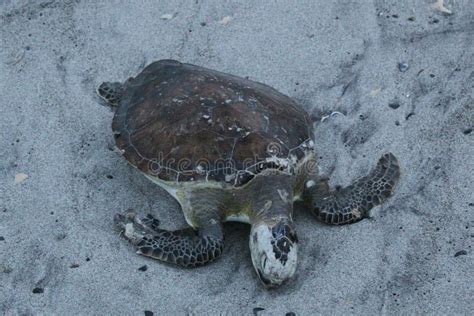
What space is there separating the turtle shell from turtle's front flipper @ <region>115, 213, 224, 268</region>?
0.30 m

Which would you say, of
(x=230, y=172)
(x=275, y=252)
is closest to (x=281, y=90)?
(x=230, y=172)

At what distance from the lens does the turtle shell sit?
3693 millimetres

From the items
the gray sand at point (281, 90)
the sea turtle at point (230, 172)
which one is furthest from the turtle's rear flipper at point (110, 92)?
the sea turtle at point (230, 172)

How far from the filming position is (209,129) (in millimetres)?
3779

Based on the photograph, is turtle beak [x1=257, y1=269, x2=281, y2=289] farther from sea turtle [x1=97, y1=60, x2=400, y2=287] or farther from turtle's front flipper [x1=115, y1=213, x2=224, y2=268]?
turtle's front flipper [x1=115, y1=213, x2=224, y2=268]

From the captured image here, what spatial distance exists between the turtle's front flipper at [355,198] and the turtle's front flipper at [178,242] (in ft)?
1.95

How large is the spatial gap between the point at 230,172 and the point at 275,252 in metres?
0.54

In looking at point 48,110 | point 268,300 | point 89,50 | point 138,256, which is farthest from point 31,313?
point 89,50

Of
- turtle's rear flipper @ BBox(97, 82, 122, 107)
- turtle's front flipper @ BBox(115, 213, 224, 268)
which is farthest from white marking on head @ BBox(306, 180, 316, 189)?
turtle's rear flipper @ BBox(97, 82, 122, 107)

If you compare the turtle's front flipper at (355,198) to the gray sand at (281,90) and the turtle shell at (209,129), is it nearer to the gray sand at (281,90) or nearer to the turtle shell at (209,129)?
the gray sand at (281,90)

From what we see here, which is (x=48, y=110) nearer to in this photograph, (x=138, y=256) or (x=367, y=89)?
(x=138, y=256)

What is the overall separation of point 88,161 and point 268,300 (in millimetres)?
1573

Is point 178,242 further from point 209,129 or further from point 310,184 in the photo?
point 310,184

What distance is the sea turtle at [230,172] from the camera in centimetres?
359
